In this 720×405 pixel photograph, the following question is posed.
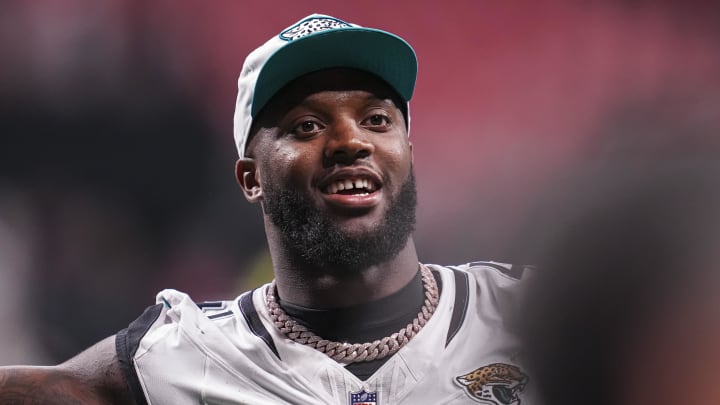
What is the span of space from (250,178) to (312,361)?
0.39 m

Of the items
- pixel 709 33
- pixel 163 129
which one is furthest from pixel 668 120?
pixel 163 129

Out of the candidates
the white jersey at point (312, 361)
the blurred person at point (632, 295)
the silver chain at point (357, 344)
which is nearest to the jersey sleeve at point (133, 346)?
the white jersey at point (312, 361)

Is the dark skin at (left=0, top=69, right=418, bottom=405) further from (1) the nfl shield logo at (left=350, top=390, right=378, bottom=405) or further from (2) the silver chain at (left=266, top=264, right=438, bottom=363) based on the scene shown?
(1) the nfl shield logo at (left=350, top=390, right=378, bottom=405)

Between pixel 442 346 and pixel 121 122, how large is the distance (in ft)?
3.40

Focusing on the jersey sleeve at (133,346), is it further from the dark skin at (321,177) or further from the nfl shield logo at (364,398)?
the nfl shield logo at (364,398)

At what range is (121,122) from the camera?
2.01 metres

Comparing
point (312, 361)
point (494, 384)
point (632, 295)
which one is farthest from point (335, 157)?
point (632, 295)

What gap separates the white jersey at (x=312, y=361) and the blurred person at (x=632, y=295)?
2.99ft

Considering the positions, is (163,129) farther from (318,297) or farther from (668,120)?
(668,120)

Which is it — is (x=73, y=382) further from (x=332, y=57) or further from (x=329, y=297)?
(x=332, y=57)

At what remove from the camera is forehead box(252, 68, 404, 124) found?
5.00ft

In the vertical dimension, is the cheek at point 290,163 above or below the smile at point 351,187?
above

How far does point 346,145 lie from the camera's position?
145cm

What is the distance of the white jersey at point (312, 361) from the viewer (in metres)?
1.44
